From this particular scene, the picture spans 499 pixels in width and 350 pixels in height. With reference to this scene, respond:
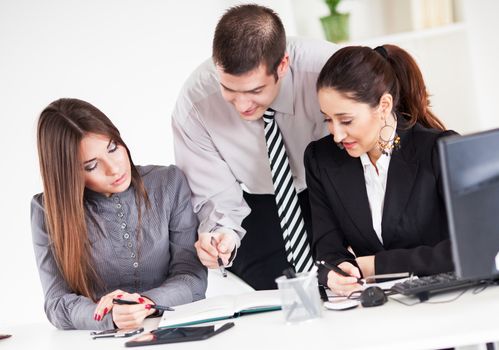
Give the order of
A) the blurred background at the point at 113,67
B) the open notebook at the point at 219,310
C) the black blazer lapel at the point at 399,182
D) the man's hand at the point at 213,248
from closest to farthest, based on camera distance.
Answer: the open notebook at the point at 219,310, the black blazer lapel at the point at 399,182, the man's hand at the point at 213,248, the blurred background at the point at 113,67

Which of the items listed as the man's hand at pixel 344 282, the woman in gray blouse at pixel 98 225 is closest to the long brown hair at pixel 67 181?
the woman in gray blouse at pixel 98 225

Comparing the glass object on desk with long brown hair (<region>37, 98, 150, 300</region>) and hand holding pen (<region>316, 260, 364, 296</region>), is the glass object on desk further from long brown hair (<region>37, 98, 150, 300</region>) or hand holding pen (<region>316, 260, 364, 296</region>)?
long brown hair (<region>37, 98, 150, 300</region>)

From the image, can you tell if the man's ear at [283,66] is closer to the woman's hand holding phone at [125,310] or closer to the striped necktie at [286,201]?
the striped necktie at [286,201]

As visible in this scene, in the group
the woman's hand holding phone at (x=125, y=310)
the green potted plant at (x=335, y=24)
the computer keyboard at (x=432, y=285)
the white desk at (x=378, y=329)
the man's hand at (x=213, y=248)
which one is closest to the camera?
the white desk at (x=378, y=329)

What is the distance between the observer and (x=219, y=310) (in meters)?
2.01

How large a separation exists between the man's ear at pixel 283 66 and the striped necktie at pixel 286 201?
0.20m

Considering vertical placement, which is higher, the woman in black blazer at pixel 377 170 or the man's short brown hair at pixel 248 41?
the man's short brown hair at pixel 248 41

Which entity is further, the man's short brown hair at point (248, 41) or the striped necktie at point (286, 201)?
the striped necktie at point (286, 201)

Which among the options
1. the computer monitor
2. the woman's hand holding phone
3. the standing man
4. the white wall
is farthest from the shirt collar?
the white wall

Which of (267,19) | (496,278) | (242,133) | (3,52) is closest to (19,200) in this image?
(3,52)

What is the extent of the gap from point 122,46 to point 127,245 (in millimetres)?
2097

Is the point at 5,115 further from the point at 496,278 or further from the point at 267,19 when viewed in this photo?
the point at 496,278

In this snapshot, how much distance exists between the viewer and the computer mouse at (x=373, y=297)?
6.01ft

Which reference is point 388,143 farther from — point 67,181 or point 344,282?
point 67,181
